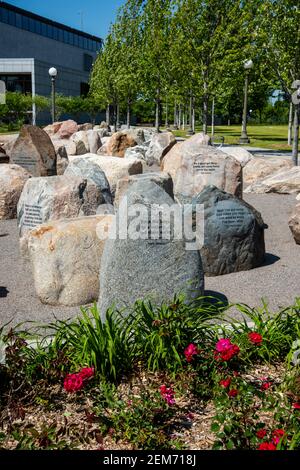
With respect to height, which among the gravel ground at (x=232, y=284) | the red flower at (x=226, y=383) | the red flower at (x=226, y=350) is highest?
the red flower at (x=226, y=350)

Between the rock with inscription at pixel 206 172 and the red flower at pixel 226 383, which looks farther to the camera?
the rock with inscription at pixel 206 172

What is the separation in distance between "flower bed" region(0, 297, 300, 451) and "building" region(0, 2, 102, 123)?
59.1m

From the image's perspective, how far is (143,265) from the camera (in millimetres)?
5609

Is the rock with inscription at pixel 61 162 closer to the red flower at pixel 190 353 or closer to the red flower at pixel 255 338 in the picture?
the red flower at pixel 255 338

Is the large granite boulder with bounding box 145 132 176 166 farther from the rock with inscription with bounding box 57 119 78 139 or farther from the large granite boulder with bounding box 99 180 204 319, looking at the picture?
the large granite boulder with bounding box 99 180 204 319

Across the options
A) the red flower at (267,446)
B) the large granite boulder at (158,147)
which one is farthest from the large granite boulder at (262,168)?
the red flower at (267,446)

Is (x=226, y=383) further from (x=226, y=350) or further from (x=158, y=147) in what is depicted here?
(x=158, y=147)

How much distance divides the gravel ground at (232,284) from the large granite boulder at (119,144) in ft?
42.8

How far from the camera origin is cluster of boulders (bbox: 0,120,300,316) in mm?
5609

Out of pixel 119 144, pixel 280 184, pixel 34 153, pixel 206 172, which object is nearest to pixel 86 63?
pixel 119 144

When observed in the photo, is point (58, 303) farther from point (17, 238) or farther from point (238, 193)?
point (238, 193)

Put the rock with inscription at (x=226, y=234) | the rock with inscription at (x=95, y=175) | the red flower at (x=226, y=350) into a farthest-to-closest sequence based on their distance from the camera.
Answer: the rock with inscription at (x=95, y=175), the rock with inscription at (x=226, y=234), the red flower at (x=226, y=350)

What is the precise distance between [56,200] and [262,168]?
29.9 feet

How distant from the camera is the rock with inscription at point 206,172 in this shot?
488 inches
